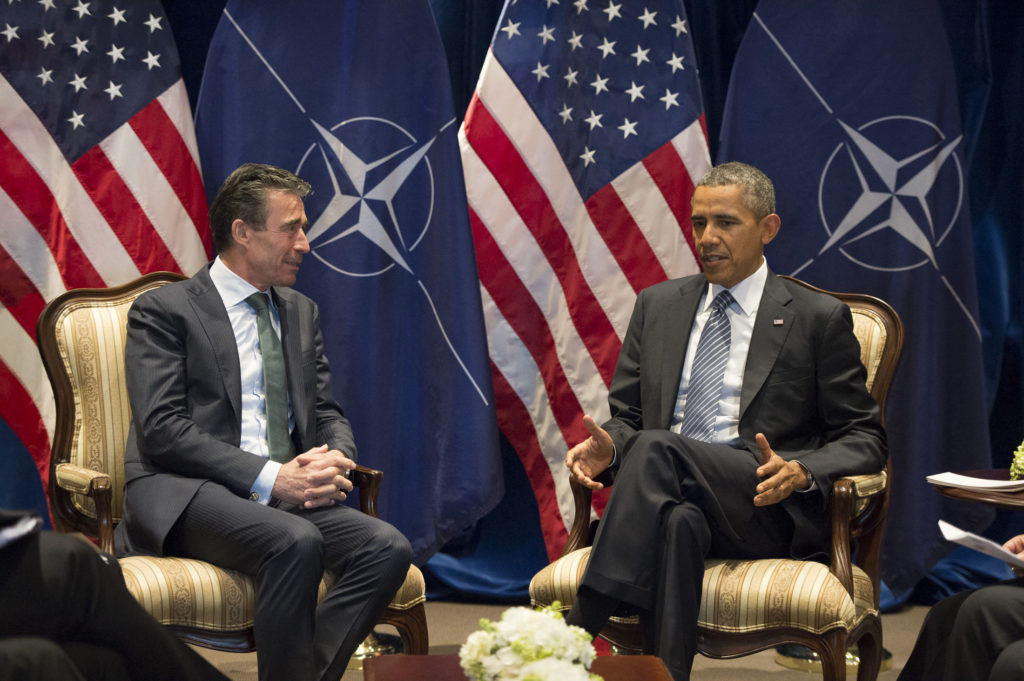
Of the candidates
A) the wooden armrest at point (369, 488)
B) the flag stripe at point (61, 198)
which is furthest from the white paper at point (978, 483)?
the flag stripe at point (61, 198)

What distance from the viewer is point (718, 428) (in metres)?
3.46

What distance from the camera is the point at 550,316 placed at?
446cm

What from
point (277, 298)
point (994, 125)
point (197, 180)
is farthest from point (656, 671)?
point (994, 125)

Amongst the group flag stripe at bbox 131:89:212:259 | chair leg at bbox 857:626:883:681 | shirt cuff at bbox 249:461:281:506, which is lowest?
→ chair leg at bbox 857:626:883:681

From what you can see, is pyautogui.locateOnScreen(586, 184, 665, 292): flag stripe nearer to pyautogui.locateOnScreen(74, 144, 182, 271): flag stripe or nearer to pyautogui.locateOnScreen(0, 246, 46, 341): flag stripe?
pyautogui.locateOnScreen(74, 144, 182, 271): flag stripe

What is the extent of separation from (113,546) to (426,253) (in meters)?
1.71

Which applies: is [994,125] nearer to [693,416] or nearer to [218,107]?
[693,416]

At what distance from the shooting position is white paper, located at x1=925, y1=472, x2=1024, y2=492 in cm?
298

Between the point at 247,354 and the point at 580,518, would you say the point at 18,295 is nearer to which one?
the point at 247,354

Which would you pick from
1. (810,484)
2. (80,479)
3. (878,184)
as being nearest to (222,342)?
(80,479)

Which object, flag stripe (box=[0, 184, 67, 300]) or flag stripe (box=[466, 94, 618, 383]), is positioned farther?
flag stripe (box=[466, 94, 618, 383])

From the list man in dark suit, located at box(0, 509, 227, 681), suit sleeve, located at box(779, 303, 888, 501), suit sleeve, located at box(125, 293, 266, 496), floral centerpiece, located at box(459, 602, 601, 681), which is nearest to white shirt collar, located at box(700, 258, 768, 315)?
suit sleeve, located at box(779, 303, 888, 501)

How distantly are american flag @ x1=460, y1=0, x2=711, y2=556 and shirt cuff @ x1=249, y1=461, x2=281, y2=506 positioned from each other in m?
1.44

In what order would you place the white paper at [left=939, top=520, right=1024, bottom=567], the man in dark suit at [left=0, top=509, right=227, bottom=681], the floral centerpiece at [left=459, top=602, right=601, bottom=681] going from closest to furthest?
the floral centerpiece at [left=459, top=602, right=601, bottom=681] < the man in dark suit at [left=0, top=509, right=227, bottom=681] < the white paper at [left=939, top=520, right=1024, bottom=567]
